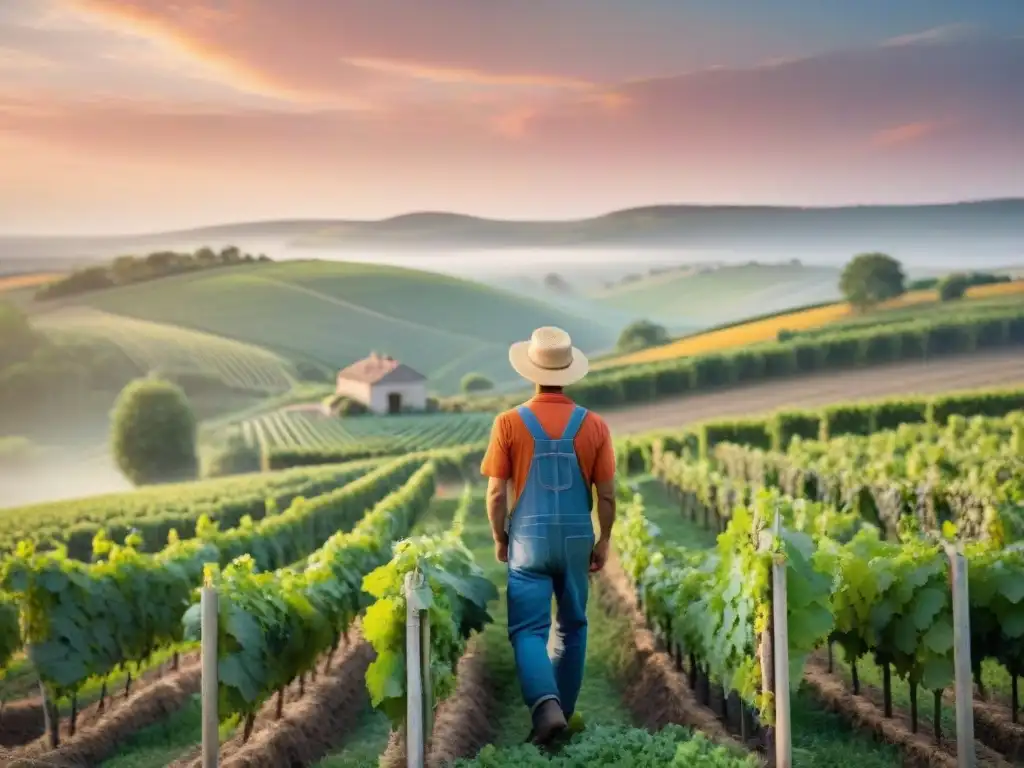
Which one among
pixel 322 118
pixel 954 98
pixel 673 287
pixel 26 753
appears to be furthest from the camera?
pixel 673 287

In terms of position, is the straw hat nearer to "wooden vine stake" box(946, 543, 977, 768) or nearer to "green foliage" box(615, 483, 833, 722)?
"green foliage" box(615, 483, 833, 722)

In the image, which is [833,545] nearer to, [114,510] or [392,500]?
[392,500]

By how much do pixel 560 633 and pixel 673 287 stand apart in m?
9.28

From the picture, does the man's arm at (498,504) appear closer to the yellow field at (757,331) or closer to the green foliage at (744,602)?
the green foliage at (744,602)

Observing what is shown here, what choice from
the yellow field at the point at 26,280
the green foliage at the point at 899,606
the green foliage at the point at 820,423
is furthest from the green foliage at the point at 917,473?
the yellow field at the point at 26,280

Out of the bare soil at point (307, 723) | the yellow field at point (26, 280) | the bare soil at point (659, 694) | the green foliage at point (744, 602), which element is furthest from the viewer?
the yellow field at point (26, 280)

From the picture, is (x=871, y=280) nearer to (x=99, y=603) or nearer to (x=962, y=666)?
(x=99, y=603)

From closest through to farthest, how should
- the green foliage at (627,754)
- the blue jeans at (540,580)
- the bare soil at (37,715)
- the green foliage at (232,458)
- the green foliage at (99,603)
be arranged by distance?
the green foliage at (627,754)
the blue jeans at (540,580)
the green foliage at (99,603)
the bare soil at (37,715)
the green foliage at (232,458)

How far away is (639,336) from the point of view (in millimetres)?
13141

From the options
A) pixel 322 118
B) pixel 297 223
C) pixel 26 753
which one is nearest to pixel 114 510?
pixel 297 223

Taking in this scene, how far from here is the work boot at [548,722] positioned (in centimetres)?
386

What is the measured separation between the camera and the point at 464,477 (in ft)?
41.2

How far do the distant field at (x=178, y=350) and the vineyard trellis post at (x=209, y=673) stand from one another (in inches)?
303

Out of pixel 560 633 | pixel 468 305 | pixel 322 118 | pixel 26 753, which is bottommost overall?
pixel 26 753
